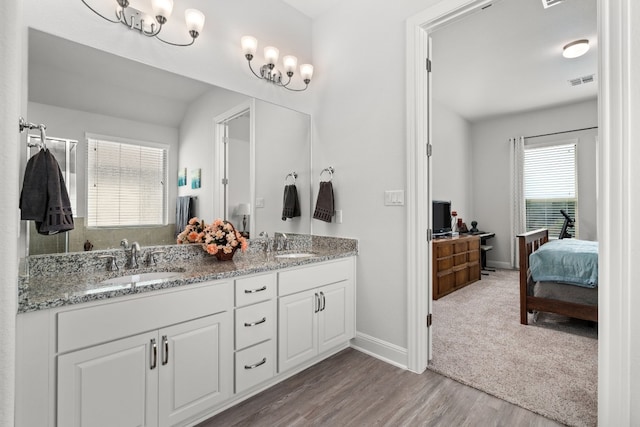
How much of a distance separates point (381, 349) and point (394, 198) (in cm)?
115

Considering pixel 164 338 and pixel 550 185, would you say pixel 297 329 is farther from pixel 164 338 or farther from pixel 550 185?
pixel 550 185

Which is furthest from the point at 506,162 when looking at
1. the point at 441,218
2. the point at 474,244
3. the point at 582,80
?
the point at 441,218

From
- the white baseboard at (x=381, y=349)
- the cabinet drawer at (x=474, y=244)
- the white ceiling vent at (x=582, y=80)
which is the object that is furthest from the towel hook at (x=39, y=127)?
the white ceiling vent at (x=582, y=80)

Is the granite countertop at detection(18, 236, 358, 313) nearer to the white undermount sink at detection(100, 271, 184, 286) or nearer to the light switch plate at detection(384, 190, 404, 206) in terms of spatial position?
the white undermount sink at detection(100, 271, 184, 286)

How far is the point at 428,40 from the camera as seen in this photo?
7.51 ft

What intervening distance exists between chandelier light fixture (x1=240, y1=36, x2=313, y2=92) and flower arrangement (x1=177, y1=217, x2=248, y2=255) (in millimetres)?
1262

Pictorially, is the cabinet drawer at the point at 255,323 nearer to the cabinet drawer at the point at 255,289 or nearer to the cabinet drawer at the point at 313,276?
the cabinet drawer at the point at 255,289

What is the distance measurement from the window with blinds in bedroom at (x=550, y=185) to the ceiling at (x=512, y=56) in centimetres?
80

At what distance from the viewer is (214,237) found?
213 cm

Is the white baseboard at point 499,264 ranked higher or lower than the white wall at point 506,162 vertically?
lower

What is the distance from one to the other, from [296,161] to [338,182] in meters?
0.46

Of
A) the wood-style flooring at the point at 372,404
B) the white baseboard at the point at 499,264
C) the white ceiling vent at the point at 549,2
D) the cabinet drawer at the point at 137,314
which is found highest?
the white ceiling vent at the point at 549,2

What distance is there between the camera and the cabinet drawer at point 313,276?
207 centimetres

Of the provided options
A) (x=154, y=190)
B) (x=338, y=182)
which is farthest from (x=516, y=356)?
(x=154, y=190)
